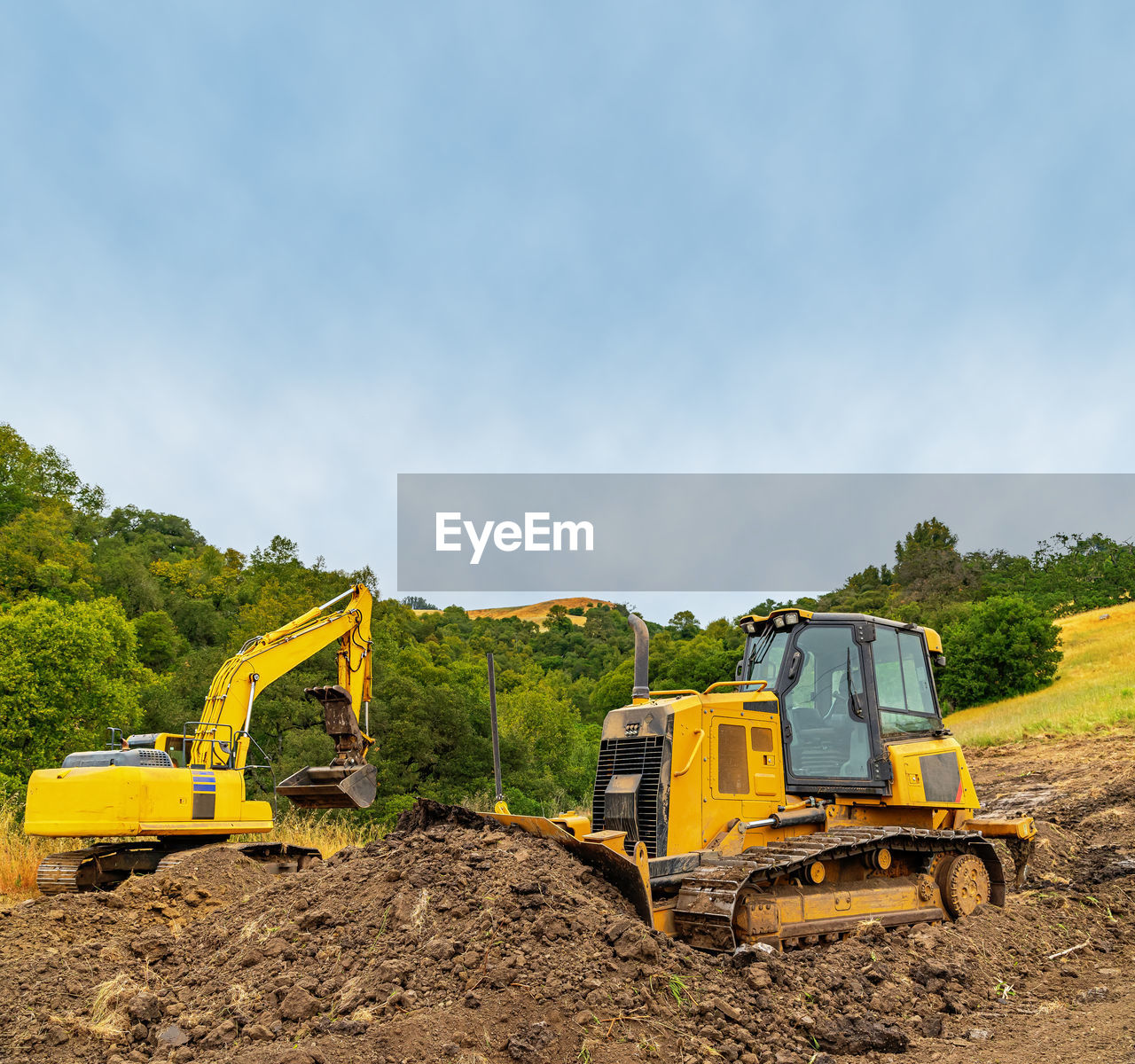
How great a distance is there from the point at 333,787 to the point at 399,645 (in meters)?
35.7

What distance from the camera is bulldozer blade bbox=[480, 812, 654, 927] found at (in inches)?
247

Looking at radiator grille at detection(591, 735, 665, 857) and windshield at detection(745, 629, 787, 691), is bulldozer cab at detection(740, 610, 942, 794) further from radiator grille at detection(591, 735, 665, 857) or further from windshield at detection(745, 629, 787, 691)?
radiator grille at detection(591, 735, 665, 857)

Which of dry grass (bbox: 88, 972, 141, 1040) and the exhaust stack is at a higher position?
the exhaust stack

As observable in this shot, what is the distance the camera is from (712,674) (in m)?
A: 42.9

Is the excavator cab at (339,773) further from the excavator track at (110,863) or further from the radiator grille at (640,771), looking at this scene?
the radiator grille at (640,771)

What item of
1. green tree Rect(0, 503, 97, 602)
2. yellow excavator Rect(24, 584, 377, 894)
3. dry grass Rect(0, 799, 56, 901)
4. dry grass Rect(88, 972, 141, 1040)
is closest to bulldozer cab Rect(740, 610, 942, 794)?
dry grass Rect(88, 972, 141, 1040)

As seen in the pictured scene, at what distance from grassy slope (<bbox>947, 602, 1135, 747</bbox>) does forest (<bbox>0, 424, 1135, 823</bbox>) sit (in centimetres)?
219

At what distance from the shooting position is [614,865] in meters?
6.43

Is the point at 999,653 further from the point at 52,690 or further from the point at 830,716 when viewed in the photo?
the point at 830,716

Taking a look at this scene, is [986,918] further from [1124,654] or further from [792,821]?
[1124,654]

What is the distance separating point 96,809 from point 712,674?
34333 mm

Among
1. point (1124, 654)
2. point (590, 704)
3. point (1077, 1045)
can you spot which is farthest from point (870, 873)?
point (590, 704)

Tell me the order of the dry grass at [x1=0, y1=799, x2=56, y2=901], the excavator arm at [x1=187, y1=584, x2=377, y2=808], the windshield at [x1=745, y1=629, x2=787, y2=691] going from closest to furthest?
the windshield at [x1=745, y1=629, x2=787, y2=691] → the excavator arm at [x1=187, y1=584, x2=377, y2=808] → the dry grass at [x1=0, y1=799, x2=56, y2=901]

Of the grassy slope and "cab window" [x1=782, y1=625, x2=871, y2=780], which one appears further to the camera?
the grassy slope
